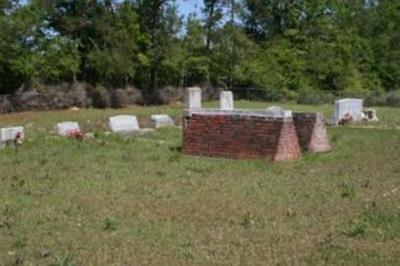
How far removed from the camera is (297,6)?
200 feet

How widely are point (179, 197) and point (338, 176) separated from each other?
3492 millimetres

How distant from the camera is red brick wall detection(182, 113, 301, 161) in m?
15.7

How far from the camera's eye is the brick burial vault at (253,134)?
15.8 meters

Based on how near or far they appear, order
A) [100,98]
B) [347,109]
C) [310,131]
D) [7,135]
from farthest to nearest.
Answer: [100,98]
[347,109]
[7,135]
[310,131]

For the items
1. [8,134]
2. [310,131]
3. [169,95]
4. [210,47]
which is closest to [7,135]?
[8,134]

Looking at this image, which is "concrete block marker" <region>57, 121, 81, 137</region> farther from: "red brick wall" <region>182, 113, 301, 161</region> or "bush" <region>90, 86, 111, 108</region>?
"bush" <region>90, 86, 111, 108</region>

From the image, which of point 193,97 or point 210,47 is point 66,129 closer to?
point 193,97

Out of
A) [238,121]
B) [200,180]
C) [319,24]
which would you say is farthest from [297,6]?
[200,180]

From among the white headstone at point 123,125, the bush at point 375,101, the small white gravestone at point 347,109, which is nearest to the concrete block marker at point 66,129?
the white headstone at point 123,125

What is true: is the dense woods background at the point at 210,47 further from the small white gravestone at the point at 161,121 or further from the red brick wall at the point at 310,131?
the red brick wall at the point at 310,131

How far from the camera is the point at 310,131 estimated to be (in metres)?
17.1

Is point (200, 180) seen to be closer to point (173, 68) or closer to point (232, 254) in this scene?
point (232, 254)

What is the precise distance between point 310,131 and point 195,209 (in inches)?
302

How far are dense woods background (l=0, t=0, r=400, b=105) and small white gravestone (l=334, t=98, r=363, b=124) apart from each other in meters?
17.7
